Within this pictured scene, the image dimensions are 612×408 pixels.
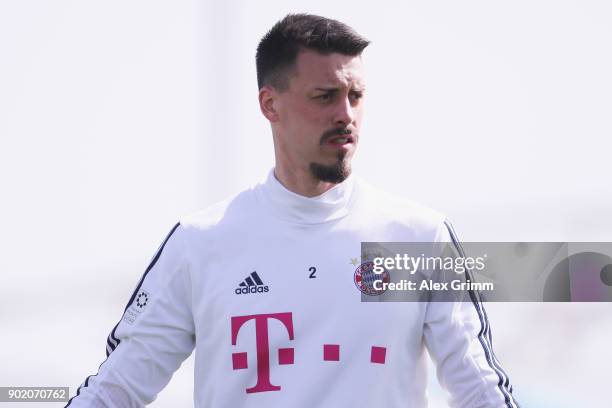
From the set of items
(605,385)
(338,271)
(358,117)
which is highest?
(358,117)

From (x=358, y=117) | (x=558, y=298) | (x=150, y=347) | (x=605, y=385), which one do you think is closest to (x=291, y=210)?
(x=358, y=117)

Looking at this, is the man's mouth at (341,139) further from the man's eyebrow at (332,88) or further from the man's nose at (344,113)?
the man's eyebrow at (332,88)

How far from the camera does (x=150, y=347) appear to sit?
3900 mm

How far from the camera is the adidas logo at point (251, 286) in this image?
12.6 feet

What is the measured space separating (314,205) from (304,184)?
0.30 ft

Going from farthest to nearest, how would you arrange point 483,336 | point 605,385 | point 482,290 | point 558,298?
point 605,385 < point 558,298 < point 482,290 < point 483,336

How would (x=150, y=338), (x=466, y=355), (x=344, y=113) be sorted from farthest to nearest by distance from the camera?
1. (x=150, y=338)
2. (x=344, y=113)
3. (x=466, y=355)

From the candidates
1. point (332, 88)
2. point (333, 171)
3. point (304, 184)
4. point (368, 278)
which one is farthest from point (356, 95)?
point (368, 278)

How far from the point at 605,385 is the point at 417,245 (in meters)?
3.58

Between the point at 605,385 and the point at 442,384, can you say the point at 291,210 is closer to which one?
Answer: the point at 442,384

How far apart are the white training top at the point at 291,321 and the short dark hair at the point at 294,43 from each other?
377 mm

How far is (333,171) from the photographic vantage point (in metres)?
3.85

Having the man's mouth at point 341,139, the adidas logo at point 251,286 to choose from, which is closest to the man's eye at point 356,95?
the man's mouth at point 341,139

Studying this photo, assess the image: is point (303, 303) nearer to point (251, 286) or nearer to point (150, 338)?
point (251, 286)
